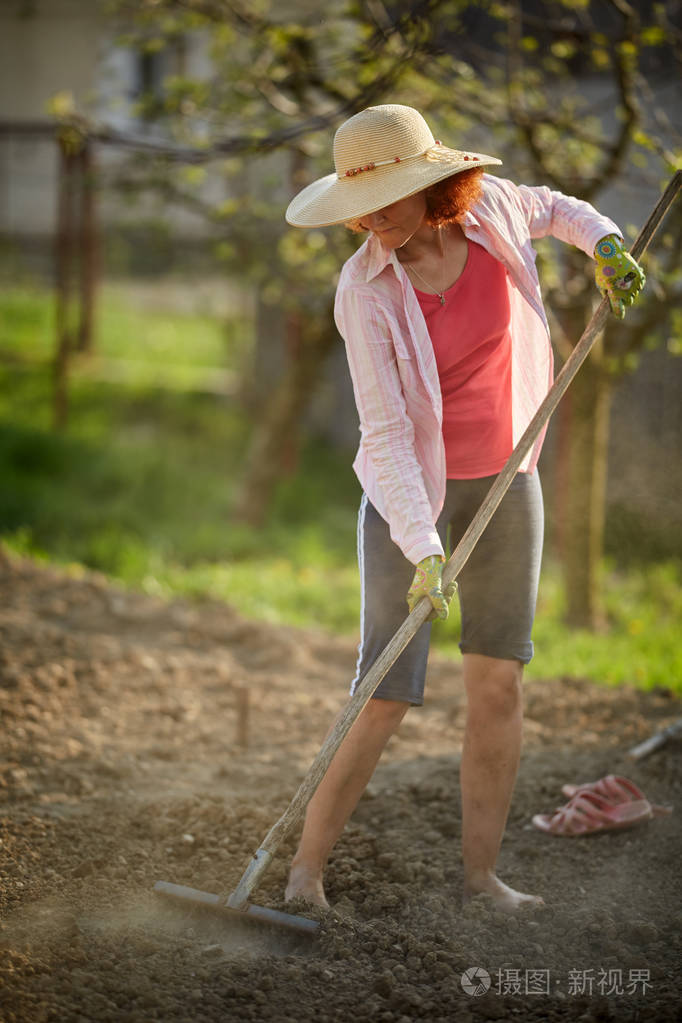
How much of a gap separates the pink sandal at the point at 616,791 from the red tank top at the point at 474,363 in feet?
4.06

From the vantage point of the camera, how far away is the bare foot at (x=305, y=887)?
109 inches

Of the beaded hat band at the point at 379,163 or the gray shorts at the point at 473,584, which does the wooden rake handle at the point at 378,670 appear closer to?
the gray shorts at the point at 473,584

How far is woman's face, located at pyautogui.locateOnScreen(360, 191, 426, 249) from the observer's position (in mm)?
2586

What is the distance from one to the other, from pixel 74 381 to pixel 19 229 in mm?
6470

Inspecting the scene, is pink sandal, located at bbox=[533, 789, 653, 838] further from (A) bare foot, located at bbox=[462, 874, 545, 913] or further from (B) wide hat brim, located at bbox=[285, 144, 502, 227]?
(B) wide hat brim, located at bbox=[285, 144, 502, 227]

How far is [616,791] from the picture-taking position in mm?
3463

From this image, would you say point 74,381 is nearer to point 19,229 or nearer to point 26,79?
point 19,229

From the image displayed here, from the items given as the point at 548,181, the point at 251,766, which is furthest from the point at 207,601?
the point at 548,181

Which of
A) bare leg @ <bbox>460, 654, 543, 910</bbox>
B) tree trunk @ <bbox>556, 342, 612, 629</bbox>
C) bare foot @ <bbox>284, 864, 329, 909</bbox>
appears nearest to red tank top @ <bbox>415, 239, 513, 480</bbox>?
bare leg @ <bbox>460, 654, 543, 910</bbox>

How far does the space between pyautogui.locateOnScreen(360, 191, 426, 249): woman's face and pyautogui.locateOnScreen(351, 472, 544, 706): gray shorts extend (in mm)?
626

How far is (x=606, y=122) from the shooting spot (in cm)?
915

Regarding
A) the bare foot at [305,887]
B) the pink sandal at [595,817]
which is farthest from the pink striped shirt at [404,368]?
the pink sandal at [595,817]

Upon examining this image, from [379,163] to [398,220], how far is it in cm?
14

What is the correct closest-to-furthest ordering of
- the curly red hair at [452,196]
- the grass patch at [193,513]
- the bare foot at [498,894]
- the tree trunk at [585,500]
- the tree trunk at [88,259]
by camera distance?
the curly red hair at [452,196], the bare foot at [498,894], the tree trunk at [585,500], the grass patch at [193,513], the tree trunk at [88,259]
